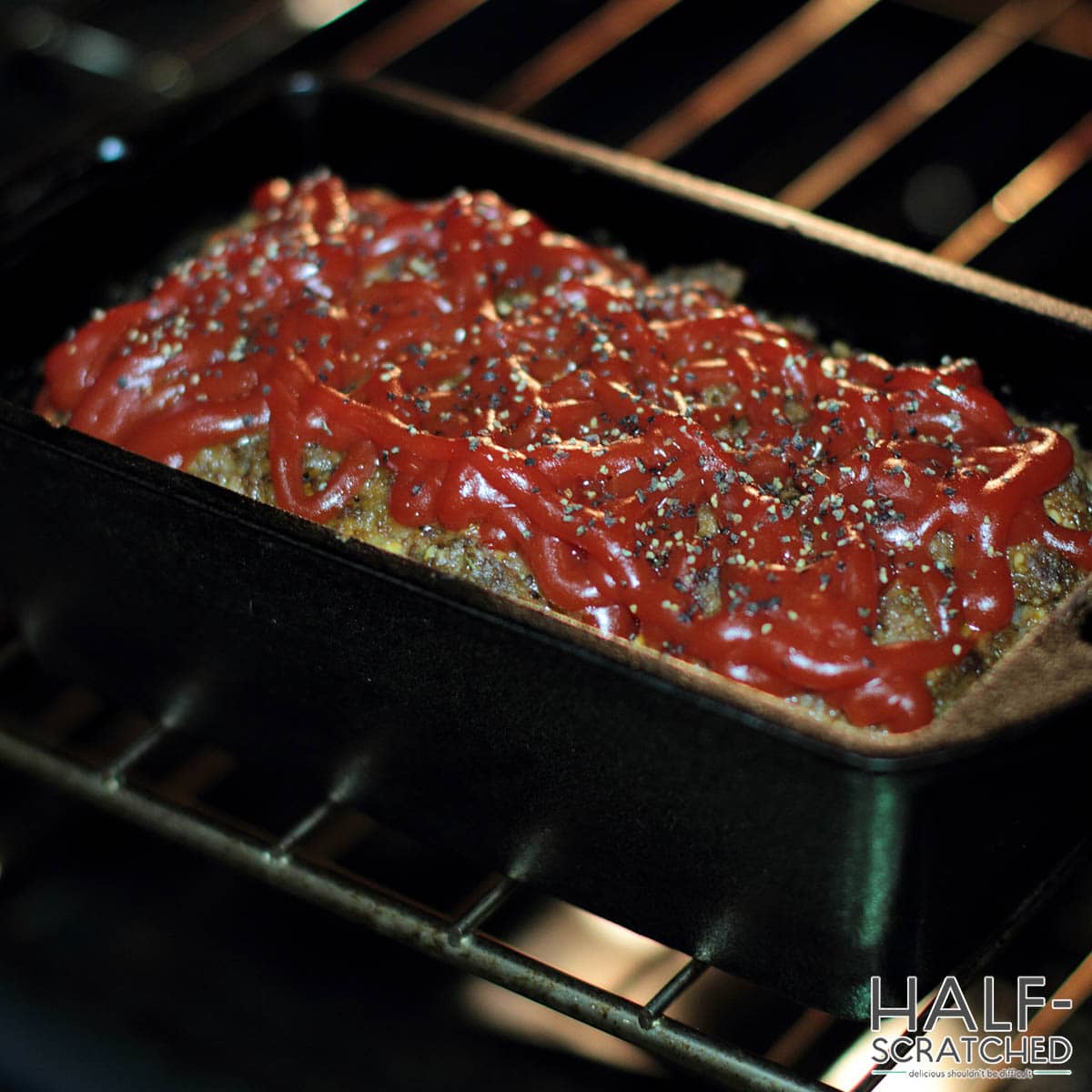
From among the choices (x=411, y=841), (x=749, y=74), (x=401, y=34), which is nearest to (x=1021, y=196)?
(x=749, y=74)

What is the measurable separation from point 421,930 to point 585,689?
1.17 feet

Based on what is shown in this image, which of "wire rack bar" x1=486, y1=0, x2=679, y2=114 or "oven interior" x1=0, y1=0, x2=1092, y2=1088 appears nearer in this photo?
"oven interior" x1=0, y1=0, x2=1092, y2=1088

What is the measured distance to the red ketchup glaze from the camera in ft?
5.20

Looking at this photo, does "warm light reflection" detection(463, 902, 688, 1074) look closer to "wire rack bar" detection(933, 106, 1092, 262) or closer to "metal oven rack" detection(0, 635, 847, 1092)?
"metal oven rack" detection(0, 635, 847, 1092)

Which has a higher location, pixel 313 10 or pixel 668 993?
pixel 313 10

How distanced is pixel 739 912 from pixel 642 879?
0.11 meters

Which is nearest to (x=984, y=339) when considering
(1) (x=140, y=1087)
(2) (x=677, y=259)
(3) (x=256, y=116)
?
(2) (x=677, y=259)

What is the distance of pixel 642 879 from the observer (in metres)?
1.61

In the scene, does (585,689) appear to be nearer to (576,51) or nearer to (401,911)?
(401,911)

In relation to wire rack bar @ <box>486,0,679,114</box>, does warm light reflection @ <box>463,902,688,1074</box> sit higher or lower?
lower

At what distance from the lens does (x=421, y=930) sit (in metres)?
1.64

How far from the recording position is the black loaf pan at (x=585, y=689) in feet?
4.65

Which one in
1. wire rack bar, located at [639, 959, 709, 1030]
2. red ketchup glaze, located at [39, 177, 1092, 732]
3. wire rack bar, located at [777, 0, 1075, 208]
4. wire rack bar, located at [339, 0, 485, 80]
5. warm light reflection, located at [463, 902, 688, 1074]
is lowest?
wire rack bar, located at [639, 959, 709, 1030]

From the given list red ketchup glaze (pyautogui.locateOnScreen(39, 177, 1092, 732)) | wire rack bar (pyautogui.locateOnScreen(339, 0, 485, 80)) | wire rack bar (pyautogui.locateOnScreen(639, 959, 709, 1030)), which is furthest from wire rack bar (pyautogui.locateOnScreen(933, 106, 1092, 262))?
wire rack bar (pyautogui.locateOnScreen(639, 959, 709, 1030))
